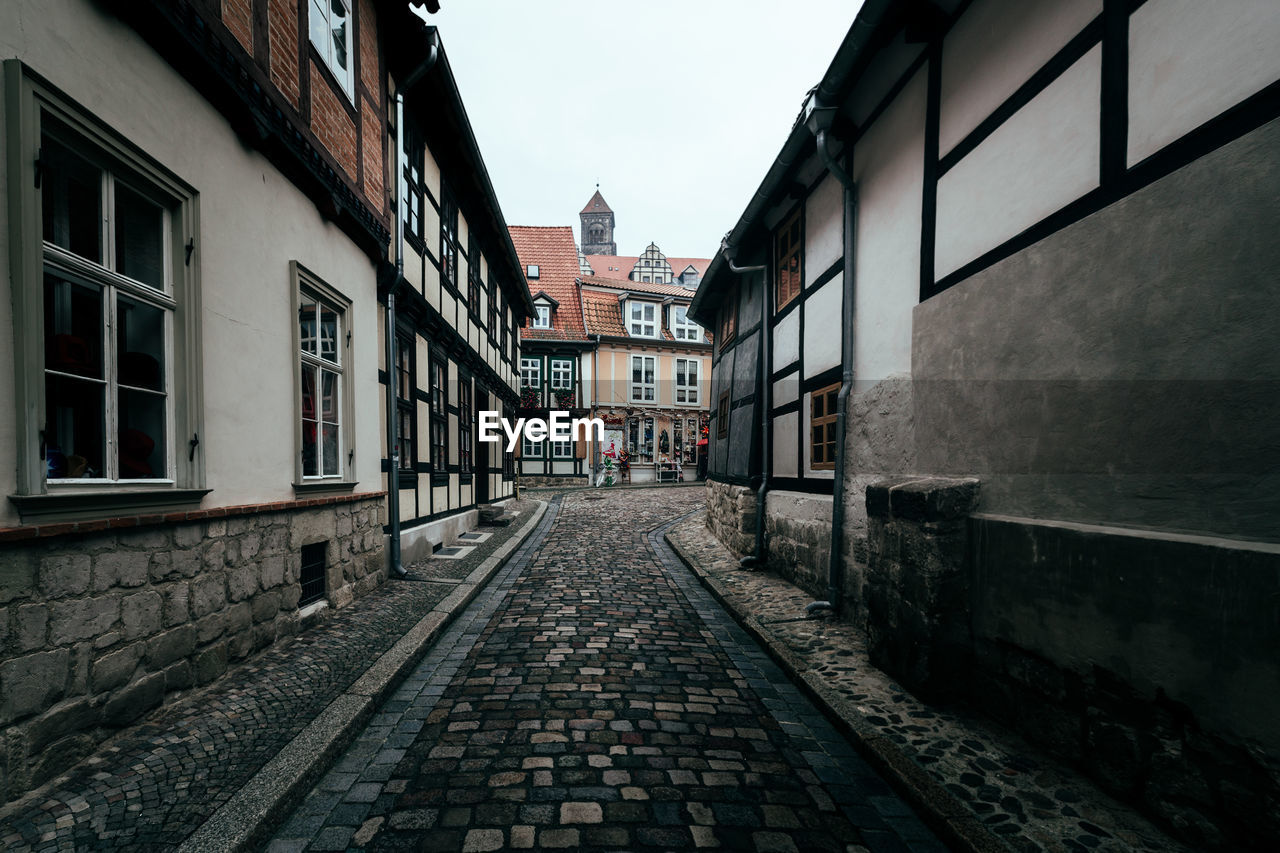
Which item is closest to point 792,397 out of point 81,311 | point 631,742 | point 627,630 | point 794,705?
point 627,630

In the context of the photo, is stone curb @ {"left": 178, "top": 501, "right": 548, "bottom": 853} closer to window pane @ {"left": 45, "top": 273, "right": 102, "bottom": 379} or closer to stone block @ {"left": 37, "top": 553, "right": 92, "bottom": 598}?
stone block @ {"left": 37, "top": 553, "right": 92, "bottom": 598}

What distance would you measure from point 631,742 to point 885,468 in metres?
3.05

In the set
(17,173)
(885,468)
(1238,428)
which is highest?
(17,173)

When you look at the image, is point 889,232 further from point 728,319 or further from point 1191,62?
point 728,319

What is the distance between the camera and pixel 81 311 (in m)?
2.86

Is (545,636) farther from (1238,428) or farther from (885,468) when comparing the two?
→ (1238,428)

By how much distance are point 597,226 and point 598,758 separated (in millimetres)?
62604

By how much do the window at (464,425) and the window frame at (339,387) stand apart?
15.1ft

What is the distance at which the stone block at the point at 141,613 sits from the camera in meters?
2.84

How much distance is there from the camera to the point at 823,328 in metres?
6.41

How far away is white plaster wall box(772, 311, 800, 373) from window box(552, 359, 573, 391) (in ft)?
64.1

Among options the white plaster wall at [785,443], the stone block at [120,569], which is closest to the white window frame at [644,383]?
→ the white plaster wall at [785,443]

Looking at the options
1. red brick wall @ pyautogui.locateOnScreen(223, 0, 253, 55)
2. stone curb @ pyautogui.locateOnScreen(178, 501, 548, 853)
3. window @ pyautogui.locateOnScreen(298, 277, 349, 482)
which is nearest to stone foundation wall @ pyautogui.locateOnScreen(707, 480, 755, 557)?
stone curb @ pyautogui.locateOnScreen(178, 501, 548, 853)

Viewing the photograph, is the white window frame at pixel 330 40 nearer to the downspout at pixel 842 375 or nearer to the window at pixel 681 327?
the downspout at pixel 842 375
